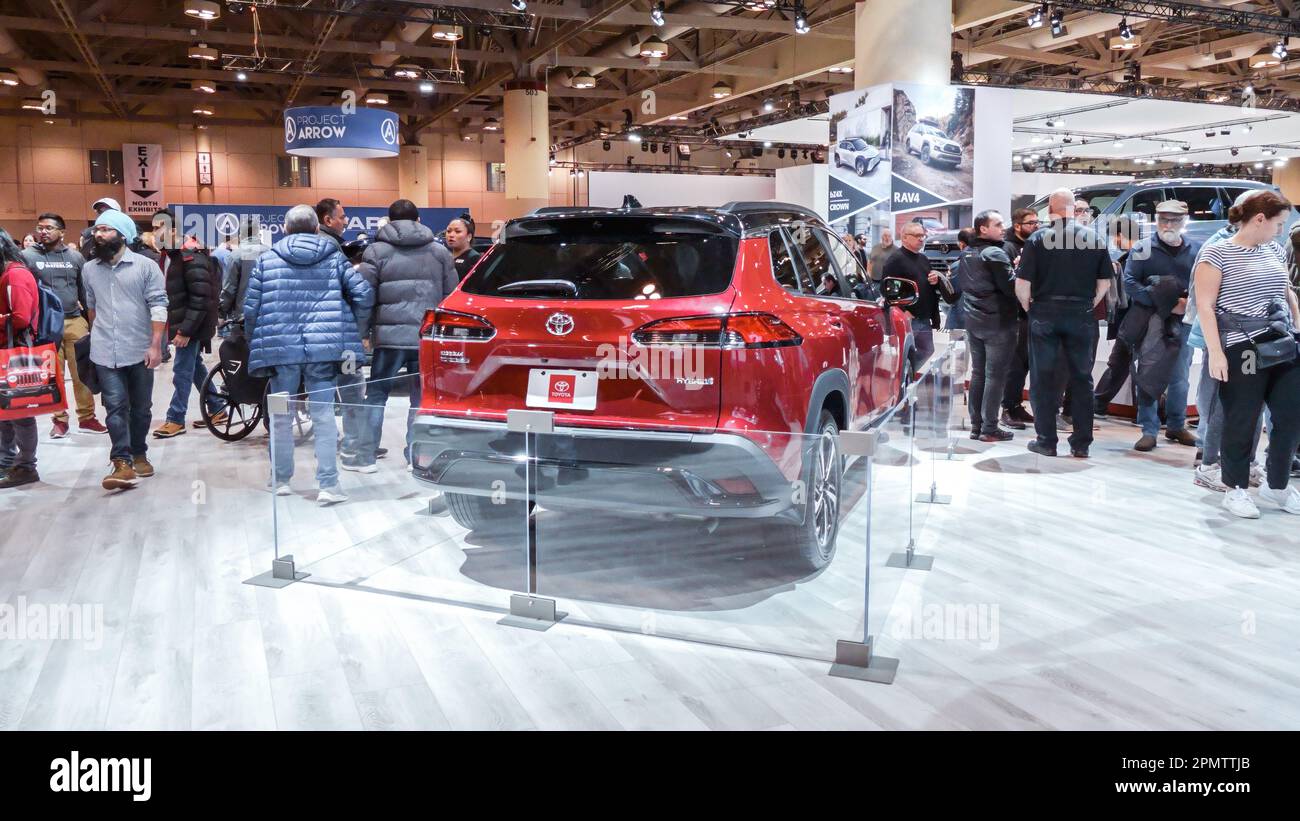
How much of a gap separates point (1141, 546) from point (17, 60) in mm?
20896

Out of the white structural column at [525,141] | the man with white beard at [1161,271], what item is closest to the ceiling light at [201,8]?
the white structural column at [525,141]

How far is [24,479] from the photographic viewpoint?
19.4 feet

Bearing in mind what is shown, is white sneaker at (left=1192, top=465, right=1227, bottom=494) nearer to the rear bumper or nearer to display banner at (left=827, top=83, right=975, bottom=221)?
the rear bumper

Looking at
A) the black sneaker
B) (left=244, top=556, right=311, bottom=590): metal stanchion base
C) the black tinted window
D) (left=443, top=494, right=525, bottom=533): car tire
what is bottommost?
(left=244, top=556, right=311, bottom=590): metal stanchion base

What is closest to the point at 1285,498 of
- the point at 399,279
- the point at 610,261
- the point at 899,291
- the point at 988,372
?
the point at 988,372

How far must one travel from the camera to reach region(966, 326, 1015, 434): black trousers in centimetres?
682

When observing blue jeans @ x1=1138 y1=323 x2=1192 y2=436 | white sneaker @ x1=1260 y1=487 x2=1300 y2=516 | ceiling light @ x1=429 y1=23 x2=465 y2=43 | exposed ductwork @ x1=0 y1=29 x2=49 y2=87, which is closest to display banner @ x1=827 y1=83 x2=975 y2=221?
blue jeans @ x1=1138 y1=323 x2=1192 y2=436

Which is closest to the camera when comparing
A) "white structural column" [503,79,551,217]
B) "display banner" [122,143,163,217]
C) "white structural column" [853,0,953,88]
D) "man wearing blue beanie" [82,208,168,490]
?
"man wearing blue beanie" [82,208,168,490]

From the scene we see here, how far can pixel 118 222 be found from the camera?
565 cm

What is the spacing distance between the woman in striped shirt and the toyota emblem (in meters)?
3.21

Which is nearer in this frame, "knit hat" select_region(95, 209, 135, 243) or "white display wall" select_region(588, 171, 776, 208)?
"knit hat" select_region(95, 209, 135, 243)

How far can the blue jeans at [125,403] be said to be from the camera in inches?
224

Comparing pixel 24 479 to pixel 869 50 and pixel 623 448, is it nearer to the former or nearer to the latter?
pixel 623 448
